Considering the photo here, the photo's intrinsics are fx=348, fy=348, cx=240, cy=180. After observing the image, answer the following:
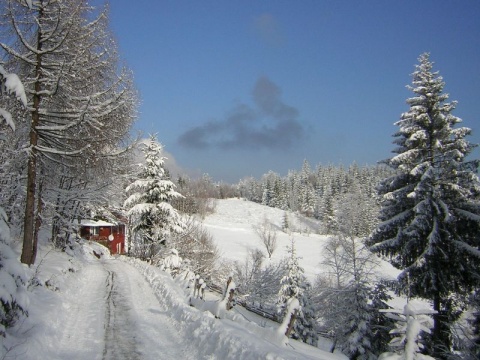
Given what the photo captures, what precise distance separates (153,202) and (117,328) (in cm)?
1957

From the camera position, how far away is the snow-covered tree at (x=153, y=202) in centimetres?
2727

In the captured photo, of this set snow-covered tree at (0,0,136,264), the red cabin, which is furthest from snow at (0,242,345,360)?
the red cabin

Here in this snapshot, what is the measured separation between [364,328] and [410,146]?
879 cm

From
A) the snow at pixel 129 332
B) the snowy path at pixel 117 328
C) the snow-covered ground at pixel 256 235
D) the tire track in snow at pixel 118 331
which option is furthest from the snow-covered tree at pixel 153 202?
the snow-covered ground at pixel 256 235

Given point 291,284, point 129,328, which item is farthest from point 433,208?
point 291,284

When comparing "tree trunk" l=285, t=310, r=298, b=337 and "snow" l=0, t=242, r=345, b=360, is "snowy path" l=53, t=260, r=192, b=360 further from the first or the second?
"tree trunk" l=285, t=310, r=298, b=337

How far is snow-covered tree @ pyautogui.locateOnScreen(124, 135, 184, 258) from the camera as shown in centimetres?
2727

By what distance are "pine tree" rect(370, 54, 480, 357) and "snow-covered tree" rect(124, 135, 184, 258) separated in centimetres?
1611

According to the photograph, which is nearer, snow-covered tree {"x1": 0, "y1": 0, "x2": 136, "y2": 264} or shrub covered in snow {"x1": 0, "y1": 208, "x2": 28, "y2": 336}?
shrub covered in snow {"x1": 0, "y1": 208, "x2": 28, "y2": 336}

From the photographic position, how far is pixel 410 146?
16.4 m

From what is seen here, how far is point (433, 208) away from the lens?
1485 cm

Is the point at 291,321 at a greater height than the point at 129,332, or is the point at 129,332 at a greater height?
the point at 291,321

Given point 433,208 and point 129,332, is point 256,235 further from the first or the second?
point 129,332

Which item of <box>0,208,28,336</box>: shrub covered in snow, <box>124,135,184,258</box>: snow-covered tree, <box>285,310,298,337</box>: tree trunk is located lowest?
<box>285,310,298,337</box>: tree trunk
